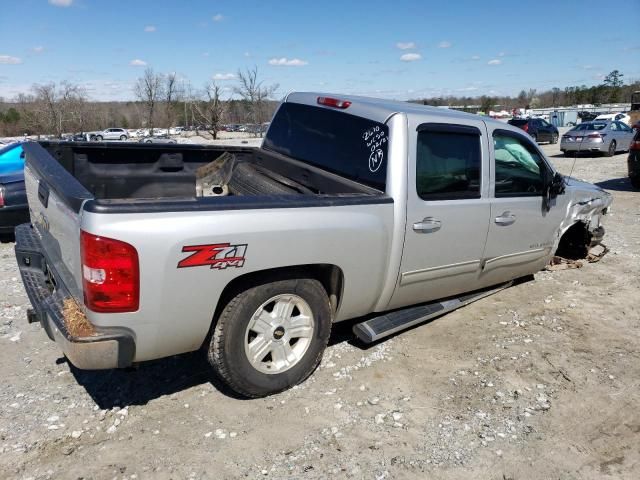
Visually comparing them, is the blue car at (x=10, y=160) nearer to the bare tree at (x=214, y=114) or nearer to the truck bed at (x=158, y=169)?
the truck bed at (x=158, y=169)

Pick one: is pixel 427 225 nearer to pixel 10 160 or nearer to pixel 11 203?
pixel 11 203


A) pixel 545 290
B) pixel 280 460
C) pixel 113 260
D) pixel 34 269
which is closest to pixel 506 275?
pixel 545 290

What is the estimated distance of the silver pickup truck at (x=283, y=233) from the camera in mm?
2590

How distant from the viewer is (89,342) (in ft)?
8.37

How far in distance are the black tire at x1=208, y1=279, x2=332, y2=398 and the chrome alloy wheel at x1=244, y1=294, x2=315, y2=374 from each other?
0.03 metres

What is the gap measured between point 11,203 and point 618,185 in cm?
1382

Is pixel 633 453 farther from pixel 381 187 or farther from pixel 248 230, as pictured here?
pixel 248 230

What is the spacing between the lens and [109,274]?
249cm

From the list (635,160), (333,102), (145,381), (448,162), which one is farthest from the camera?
(635,160)

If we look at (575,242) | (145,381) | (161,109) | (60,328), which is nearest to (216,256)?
(60,328)

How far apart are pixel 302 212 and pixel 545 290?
3666 mm

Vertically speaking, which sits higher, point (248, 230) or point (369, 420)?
point (248, 230)

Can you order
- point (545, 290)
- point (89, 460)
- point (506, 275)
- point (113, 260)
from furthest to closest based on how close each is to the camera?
1. point (545, 290)
2. point (506, 275)
3. point (89, 460)
4. point (113, 260)

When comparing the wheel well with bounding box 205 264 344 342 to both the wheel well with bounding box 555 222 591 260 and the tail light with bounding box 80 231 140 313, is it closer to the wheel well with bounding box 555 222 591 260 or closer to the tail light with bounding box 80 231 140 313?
the tail light with bounding box 80 231 140 313
